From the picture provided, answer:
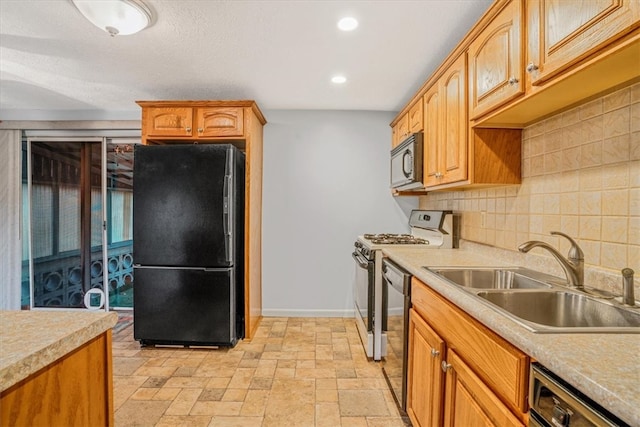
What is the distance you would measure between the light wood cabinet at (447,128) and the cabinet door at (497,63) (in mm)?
122

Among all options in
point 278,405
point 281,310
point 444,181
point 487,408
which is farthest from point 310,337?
point 487,408

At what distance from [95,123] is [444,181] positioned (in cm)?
379

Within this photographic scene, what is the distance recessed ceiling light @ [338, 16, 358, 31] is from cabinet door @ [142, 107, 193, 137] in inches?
66.1

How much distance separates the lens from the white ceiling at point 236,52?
1.83 meters

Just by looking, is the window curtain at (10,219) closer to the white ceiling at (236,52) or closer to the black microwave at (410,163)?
the white ceiling at (236,52)

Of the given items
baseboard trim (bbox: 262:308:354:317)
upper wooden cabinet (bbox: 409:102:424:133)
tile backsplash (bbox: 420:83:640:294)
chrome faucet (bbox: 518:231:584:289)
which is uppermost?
upper wooden cabinet (bbox: 409:102:424:133)

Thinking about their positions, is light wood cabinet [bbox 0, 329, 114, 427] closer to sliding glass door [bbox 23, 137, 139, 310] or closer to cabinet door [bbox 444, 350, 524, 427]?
cabinet door [bbox 444, 350, 524, 427]

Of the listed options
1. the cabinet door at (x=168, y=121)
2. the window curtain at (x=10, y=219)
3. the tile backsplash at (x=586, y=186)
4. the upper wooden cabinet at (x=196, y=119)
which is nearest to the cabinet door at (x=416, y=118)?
the tile backsplash at (x=586, y=186)

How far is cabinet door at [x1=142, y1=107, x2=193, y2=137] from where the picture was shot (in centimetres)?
298

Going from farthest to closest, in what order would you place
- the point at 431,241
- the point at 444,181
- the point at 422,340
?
the point at 431,241 → the point at 444,181 → the point at 422,340

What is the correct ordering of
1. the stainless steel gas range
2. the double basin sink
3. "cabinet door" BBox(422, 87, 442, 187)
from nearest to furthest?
the double basin sink
"cabinet door" BBox(422, 87, 442, 187)
the stainless steel gas range

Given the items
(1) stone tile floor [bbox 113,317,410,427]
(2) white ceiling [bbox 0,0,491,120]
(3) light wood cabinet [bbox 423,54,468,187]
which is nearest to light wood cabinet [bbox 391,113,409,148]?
(2) white ceiling [bbox 0,0,491,120]

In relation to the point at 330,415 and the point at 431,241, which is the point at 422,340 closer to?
the point at 330,415

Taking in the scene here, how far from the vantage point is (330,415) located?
1.93 metres
